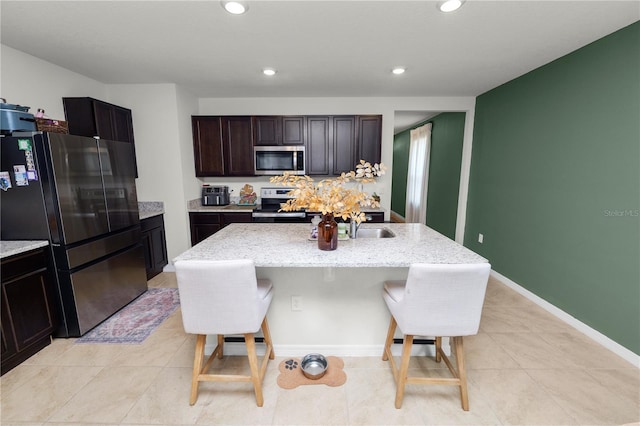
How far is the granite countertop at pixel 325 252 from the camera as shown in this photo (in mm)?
1617

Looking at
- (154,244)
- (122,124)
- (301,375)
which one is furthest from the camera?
(154,244)

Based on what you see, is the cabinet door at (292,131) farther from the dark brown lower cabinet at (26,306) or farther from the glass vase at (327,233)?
the dark brown lower cabinet at (26,306)

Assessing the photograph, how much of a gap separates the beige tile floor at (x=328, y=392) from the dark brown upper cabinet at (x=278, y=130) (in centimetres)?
279

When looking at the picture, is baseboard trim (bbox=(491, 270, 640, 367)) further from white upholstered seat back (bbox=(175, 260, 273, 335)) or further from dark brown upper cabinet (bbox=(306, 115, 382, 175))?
white upholstered seat back (bbox=(175, 260, 273, 335))

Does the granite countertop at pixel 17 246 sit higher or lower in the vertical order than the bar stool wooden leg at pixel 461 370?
higher

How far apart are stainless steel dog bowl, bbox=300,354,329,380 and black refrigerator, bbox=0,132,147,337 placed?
1.98 m

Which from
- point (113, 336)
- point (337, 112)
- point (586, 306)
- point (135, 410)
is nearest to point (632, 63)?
point (586, 306)

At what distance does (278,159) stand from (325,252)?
258 cm

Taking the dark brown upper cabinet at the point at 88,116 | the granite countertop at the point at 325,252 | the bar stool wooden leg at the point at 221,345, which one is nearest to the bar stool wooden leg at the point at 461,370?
the granite countertop at the point at 325,252

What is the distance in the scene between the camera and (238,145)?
4.06 m

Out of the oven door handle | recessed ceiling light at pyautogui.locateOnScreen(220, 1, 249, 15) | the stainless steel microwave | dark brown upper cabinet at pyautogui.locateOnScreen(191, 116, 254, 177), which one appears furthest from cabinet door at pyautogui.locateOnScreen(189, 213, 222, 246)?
recessed ceiling light at pyautogui.locateOnScreen(220, 1, 249, 15)

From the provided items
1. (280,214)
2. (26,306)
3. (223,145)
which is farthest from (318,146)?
(26,306)

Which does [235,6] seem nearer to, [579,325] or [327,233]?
[327,233]

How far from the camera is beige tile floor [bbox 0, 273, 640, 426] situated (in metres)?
1.60
